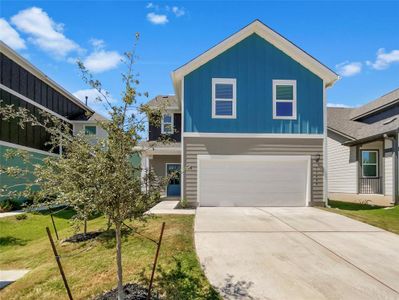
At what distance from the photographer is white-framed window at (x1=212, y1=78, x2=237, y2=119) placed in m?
14.1

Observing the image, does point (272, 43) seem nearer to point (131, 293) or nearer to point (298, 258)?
point (298, 258)

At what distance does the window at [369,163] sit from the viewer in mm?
19016

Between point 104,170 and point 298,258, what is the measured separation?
459 cm

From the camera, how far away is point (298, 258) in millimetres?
6672

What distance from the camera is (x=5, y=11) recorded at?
1280 cm

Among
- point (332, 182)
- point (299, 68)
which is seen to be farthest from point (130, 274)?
point (332, 182)

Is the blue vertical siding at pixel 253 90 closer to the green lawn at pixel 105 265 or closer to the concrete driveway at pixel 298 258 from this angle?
the concrete driveway at pixel 298 258

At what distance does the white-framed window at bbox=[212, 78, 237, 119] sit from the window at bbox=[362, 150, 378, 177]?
10.0 metres

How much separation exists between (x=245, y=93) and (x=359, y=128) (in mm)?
11191

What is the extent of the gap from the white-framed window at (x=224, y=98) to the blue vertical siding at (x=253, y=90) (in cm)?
17

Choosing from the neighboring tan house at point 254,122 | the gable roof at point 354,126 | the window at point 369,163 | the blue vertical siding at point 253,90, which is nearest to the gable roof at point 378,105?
the gable roof at point 354,126

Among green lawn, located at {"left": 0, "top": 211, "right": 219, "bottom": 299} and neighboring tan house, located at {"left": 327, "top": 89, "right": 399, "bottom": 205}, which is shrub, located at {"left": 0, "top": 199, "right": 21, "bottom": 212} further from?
neighboring tan house, located at {"left": 327, "top": 89, "right": 399, "bottom": 205}

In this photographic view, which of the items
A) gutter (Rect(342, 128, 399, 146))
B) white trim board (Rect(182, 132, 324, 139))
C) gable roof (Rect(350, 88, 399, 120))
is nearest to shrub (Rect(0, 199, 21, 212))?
white trim board (Rect(182, 132, 324, 139))

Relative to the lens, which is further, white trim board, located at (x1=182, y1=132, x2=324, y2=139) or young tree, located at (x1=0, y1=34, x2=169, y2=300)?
white trim board, located at (x1=182, y1=132, x2=324, y2=139)
